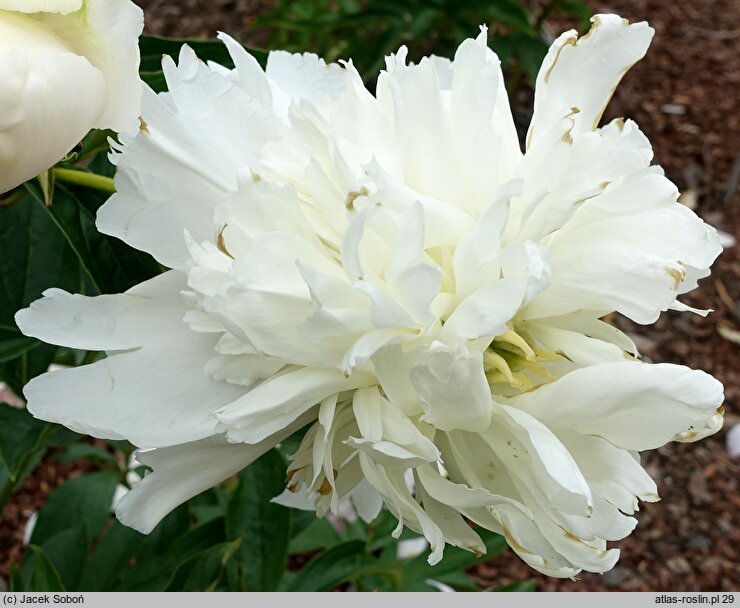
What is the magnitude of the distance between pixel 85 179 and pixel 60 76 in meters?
0.15

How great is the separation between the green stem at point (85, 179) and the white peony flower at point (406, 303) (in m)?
0.09

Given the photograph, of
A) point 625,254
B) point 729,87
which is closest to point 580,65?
point 625,254

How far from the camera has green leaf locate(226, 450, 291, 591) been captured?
2.47 ft

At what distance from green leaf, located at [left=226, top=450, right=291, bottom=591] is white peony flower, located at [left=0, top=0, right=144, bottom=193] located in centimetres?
41

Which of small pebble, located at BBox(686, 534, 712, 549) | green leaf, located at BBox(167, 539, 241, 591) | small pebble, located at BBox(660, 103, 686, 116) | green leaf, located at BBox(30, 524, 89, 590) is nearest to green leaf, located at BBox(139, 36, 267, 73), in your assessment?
green leaf, located at BBox(167, 539, 241, 591)

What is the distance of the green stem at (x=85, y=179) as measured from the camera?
0.51 metres

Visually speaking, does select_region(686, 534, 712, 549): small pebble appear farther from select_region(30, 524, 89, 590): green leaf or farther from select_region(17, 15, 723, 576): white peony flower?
select_region(17, 15, 723, 576): white peony flower

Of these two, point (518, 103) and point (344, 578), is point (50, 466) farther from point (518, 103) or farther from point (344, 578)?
point (518, 103)

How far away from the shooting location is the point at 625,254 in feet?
1.31

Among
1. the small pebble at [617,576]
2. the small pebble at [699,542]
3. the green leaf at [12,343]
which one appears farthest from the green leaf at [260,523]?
the small pebble at [699,542]

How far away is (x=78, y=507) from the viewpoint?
98cm

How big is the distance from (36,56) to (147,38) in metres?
0.22

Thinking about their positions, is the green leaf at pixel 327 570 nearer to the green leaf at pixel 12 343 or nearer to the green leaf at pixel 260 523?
the green leaf at pixel 260 523

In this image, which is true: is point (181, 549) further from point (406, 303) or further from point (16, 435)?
point (406, 303)
